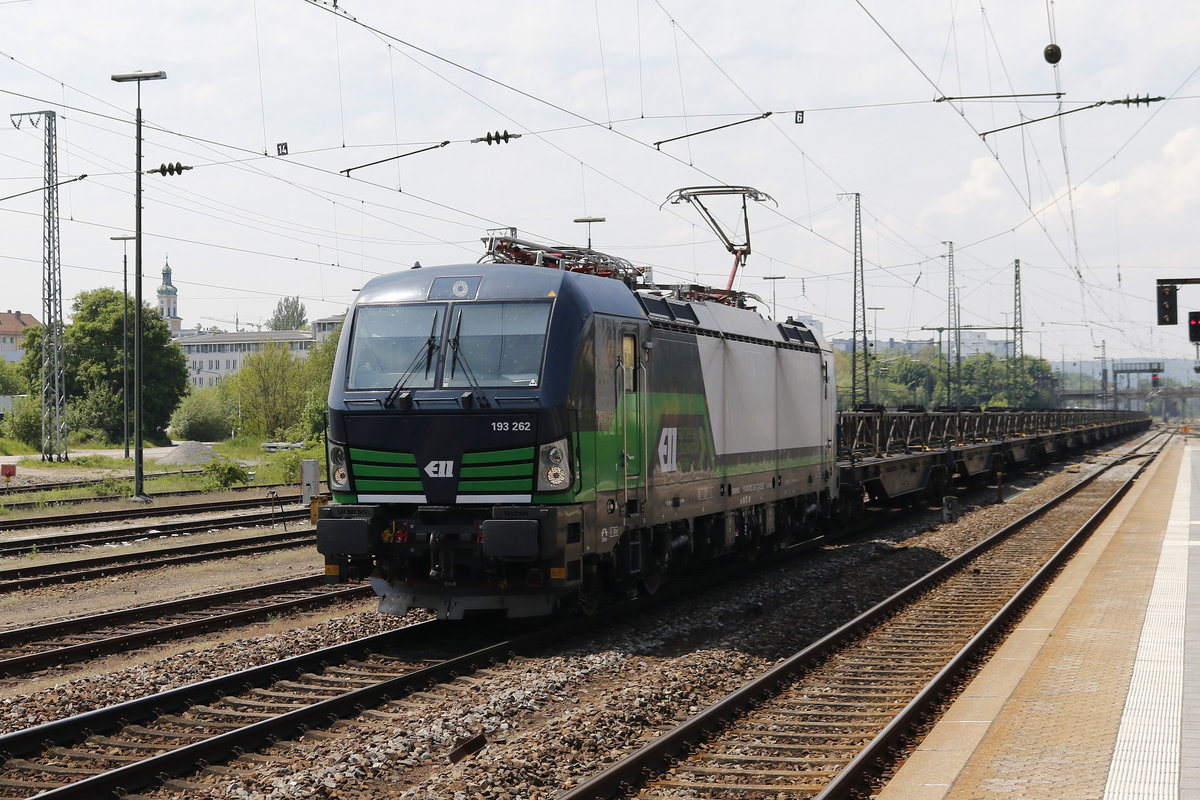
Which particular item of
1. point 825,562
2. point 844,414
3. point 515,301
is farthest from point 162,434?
point 515,301

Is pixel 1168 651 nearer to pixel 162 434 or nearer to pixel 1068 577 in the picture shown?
pixel 1068 577

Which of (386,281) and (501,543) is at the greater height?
(386,281)

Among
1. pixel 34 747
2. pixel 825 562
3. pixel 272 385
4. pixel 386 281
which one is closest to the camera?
pixel 34 747

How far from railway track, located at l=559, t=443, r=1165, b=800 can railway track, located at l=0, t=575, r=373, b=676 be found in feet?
20.6

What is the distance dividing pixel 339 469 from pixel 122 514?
1684 centimetres

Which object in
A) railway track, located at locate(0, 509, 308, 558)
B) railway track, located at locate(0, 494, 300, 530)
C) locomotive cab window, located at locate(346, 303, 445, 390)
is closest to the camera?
locomotive cab window, located at locate(346, 303, 445, 390)

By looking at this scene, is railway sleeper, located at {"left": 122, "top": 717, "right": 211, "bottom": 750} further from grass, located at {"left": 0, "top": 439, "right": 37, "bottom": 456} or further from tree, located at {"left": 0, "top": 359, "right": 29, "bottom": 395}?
tree, located at {"left": 0, "top": 359, "right": 29, "bottom": 395}

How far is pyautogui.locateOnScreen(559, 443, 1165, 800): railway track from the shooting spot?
26.3ft

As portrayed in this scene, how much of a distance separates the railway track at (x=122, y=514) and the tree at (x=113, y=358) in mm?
49327

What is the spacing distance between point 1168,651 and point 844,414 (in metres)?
15.9

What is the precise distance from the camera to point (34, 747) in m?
8.41

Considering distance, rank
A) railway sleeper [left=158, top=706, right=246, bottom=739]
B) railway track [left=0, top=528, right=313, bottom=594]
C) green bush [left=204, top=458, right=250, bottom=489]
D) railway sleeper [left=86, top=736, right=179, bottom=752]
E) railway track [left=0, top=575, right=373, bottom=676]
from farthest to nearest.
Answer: green bush [left=204, top=458, right=250, bottom=489], railway track [left=0, top=528, right=313, bottom=594], railway track [left=0, top=575, right=373, bottom=676], railway sleeper [left=158, top=706, right=246, bottom=739], railway sleeper [left=86, top=736, right=179, bottom=752]

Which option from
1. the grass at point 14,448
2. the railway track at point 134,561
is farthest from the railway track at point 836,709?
the grass at point 14,448

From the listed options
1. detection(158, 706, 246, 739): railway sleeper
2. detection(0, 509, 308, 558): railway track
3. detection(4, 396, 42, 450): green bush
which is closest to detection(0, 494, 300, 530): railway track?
detection(0, 509, 308, 558): railway track
